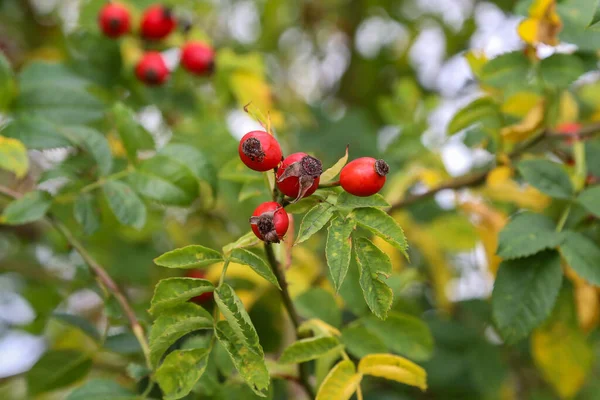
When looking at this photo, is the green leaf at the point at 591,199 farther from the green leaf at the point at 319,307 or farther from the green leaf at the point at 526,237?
the green leaf at the point at 319,307

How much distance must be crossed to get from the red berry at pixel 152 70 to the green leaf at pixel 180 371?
1265mm

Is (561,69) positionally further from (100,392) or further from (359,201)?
(100,392)

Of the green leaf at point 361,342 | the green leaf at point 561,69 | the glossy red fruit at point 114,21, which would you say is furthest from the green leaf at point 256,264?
the glossy red fruit at point 114,21

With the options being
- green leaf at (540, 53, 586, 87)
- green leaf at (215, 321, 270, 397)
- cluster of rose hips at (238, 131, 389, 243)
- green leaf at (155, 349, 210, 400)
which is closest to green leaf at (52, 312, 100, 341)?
green leaf at (155, 349, 210, 400)

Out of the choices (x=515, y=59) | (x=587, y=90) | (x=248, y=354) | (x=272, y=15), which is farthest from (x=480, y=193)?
(x=272, y=15)

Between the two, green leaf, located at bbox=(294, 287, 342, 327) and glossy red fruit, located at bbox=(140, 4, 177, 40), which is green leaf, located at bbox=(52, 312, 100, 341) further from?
glossy red fruit, located at bbox=(140, 4, 177, 40)

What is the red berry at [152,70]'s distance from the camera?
2053 mm

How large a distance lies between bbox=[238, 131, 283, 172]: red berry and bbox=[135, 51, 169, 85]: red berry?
1214 millimetres

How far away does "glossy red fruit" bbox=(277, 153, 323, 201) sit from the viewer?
0.92 metres

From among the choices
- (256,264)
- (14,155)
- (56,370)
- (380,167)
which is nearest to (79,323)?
(56,370)

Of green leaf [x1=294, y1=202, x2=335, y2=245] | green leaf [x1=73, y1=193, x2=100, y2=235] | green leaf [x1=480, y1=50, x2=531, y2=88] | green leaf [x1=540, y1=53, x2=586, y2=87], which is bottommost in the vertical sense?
green leaf [x1=540, y1=53, x2=586, y2=87]

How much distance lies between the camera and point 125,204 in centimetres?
137

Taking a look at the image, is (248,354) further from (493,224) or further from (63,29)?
(63,29)

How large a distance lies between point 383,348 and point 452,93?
204 centimetres
